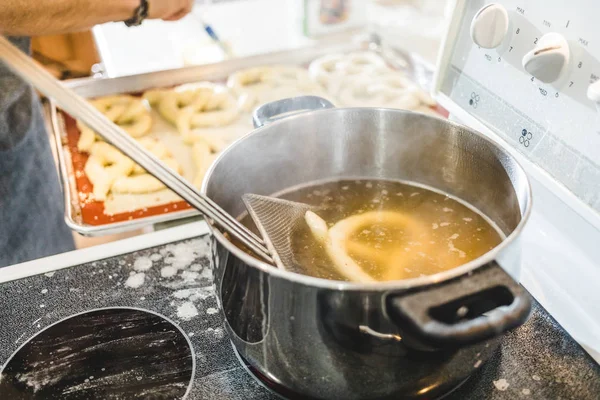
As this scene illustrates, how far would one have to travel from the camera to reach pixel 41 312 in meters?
0.57

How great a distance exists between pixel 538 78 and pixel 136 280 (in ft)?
1.46

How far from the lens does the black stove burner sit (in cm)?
49

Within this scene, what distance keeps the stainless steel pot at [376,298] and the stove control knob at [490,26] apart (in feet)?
0.28

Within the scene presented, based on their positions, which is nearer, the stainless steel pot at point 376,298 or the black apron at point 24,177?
the stainless steel pot at point 376,298

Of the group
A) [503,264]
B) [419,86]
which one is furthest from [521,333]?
[419,86]

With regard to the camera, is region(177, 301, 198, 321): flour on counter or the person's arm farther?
the person's arm

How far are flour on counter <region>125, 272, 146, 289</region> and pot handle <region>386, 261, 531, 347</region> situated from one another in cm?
33

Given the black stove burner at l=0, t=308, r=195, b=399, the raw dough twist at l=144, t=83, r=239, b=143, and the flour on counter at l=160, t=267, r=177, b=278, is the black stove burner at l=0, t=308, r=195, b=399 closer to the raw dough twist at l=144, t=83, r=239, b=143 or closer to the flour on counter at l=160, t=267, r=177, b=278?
the flour on counter at l=160, t=267, r=177, b=278

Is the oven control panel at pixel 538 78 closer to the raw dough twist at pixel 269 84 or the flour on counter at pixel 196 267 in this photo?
the flour on counter at pixel 196 267

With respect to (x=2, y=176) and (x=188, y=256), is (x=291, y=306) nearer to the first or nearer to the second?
(x=188, y=256)

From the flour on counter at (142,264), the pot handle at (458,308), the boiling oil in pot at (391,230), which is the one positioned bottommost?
the flour on counter at (142,264)

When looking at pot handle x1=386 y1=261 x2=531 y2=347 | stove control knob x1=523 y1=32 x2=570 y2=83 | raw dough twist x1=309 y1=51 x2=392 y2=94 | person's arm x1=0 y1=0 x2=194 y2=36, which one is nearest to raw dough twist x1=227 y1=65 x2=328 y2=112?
raw dough twist x1=309 y1=51 x2=392 y2=94

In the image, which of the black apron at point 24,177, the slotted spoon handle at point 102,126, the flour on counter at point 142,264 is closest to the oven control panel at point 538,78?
the slotted spoon handle at point 102,126

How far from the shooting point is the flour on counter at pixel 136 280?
0.60m
